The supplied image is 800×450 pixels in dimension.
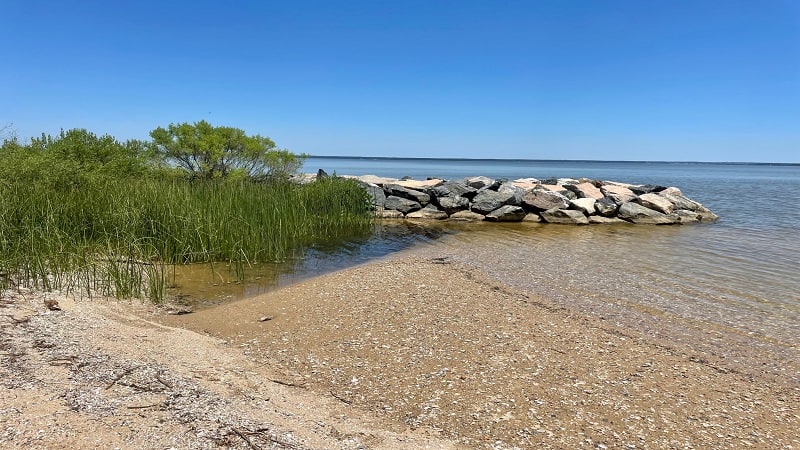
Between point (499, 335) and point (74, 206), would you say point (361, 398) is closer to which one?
point (499, 335)

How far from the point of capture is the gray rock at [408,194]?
789 inches

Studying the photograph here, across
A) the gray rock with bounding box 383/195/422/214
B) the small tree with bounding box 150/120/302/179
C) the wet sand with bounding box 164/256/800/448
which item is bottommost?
the wet sand with bounding box 164/256/800/448

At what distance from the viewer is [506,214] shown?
1928 centimetres

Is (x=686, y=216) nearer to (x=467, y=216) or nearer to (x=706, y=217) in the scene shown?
(x=706, y=217)

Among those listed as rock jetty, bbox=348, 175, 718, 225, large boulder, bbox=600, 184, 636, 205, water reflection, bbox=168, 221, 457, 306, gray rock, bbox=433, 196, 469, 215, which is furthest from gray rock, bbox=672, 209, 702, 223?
water reflection, bbox=168, 221, 457, 306

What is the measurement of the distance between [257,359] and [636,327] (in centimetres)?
497

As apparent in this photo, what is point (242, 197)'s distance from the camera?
11648mm

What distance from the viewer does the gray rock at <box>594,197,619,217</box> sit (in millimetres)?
19938

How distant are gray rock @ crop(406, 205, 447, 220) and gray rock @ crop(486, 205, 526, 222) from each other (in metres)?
1.90

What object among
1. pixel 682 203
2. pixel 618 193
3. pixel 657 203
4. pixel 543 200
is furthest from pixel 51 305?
pixel 618 193

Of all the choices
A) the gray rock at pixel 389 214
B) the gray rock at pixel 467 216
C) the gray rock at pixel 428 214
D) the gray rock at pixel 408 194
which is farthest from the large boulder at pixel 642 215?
the gray rock at pixel 389 214

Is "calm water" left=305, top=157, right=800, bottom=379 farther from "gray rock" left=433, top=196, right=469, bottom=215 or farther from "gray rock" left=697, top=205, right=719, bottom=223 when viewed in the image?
"gray rock" left=433, top=196, right=469, bottom=215

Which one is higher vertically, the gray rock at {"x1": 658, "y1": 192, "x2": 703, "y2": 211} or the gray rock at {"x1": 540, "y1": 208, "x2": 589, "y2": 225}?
the gray rock at {"x1": 658, "y1": 192, "x2": 703, "y2": 211}

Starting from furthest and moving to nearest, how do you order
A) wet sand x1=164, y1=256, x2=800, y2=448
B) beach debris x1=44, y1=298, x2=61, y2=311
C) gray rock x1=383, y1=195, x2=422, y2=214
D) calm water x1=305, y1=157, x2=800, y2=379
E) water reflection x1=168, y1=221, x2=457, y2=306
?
gray rock x1=383, y1=195, x2=422, y2=214, water reflection x1=168, y1=221, x2=457, y2=306, calm water x1=305, y1=157, x2=800, y2=379, beach debris x1=44, y1=298, x2=61, y2=311, wet sand x1=164, y1=256, x2=800, y2=448
